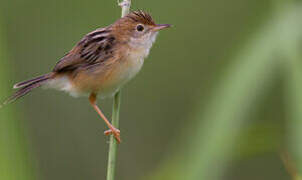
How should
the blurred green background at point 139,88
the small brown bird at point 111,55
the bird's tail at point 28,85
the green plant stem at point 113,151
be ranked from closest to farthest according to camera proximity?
the green plant stem at point 113,151, the bird's tail at point 28,85, the small brown bird at point 111,55, the blurred green background at point 139,88

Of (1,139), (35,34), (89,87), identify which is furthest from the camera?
(35,34)

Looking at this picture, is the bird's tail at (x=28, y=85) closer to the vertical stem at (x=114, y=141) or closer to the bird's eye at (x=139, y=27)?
the vertical stem at (x=114, y=141)

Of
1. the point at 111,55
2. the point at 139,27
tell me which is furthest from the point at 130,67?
the point at 139,27

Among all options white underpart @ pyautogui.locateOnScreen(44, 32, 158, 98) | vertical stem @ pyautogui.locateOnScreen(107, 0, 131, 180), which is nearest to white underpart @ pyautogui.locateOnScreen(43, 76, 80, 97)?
white underpart @ pyautogui.locateOnScreen(44, 32, 158, 98)

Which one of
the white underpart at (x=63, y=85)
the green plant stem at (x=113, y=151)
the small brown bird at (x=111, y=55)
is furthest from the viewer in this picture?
the white underpart at (x=63, y=85)

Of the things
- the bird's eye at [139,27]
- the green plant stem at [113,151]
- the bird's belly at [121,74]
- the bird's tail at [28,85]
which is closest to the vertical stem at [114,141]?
the green plant stem at [113,151]

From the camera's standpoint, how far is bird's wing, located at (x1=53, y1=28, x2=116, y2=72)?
10.8 feet

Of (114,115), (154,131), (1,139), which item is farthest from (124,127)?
(1,139)

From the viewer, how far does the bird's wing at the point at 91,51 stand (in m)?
3.28

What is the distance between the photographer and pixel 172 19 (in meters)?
4.94

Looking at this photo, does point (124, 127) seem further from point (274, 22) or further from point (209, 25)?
point (274, 22)

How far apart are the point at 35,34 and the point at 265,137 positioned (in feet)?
9.65

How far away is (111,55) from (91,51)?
0.49 ft

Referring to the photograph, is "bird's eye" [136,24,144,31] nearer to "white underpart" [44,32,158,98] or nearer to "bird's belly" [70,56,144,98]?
"white underpart" [44,32,158,98]
